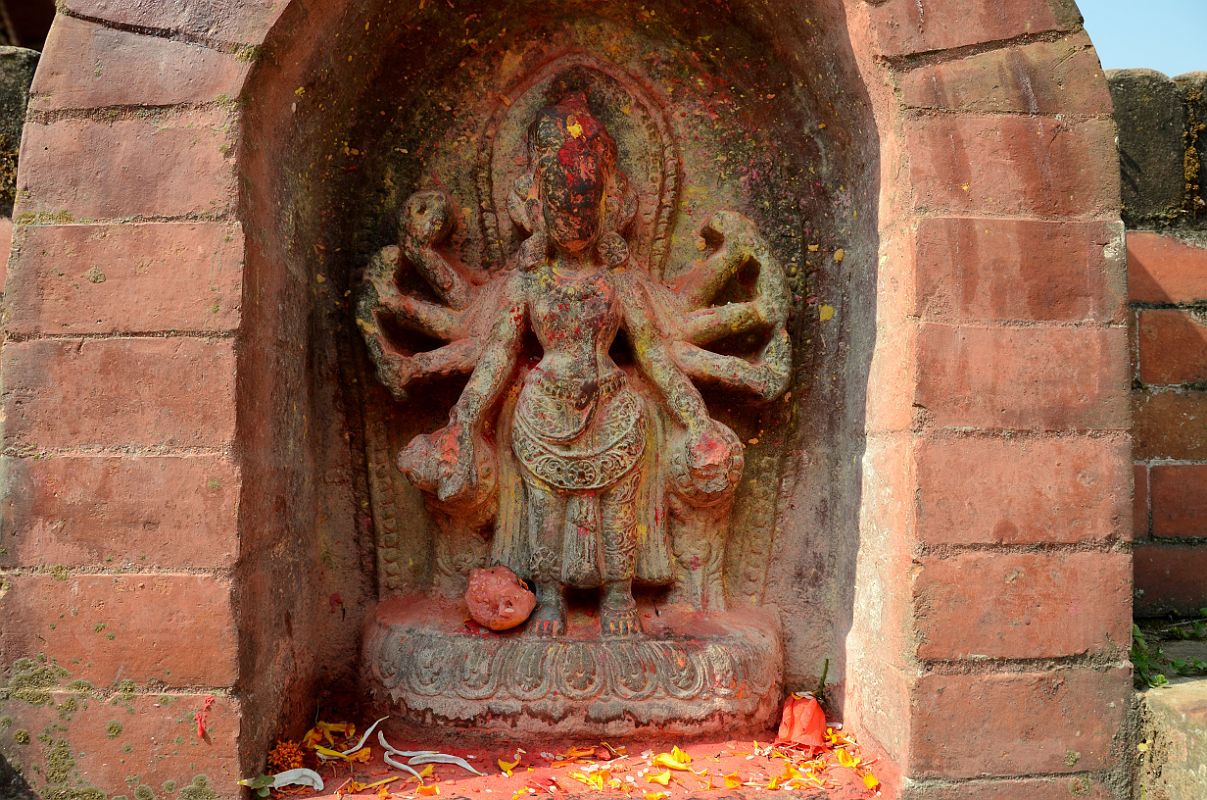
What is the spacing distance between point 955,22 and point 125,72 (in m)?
2.24

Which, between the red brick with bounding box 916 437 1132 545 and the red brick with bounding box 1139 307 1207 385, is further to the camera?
the red brick with bounding box 1139 307 1207 385

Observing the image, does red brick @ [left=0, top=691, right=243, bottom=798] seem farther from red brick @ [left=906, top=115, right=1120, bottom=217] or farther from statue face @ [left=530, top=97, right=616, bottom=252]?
red brick @ [left=906, top=115, right=1120, bottom=217]

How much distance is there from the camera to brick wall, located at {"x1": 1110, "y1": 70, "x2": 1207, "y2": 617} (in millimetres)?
3445

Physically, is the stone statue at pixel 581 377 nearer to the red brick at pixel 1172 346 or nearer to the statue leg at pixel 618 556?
the statue leg at pixel 618 556

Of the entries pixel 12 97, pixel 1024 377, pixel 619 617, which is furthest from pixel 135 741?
pixel 1024 377

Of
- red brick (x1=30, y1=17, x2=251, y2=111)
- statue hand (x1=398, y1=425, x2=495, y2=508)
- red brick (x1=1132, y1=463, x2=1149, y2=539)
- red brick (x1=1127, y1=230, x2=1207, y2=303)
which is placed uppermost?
red brick (x1=30, y1=17, x2=251, y2=111)

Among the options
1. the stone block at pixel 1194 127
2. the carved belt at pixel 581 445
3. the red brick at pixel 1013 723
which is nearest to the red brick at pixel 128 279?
the carved belt at pixel 581 445

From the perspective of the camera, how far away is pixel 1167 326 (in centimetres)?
352

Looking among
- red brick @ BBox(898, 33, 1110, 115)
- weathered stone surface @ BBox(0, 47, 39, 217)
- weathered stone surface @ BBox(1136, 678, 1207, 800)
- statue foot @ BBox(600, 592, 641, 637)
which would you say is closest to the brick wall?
weathered stone surface @ BBox(1136, 678, 1207, 800)

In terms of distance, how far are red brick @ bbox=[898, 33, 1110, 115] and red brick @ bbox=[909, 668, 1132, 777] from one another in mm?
1517

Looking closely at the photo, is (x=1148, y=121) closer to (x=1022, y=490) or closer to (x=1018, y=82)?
(x=1018, y=82)

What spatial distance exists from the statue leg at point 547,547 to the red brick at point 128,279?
1.05 metres

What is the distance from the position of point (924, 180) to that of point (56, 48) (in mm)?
2343

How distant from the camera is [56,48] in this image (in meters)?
2.53
